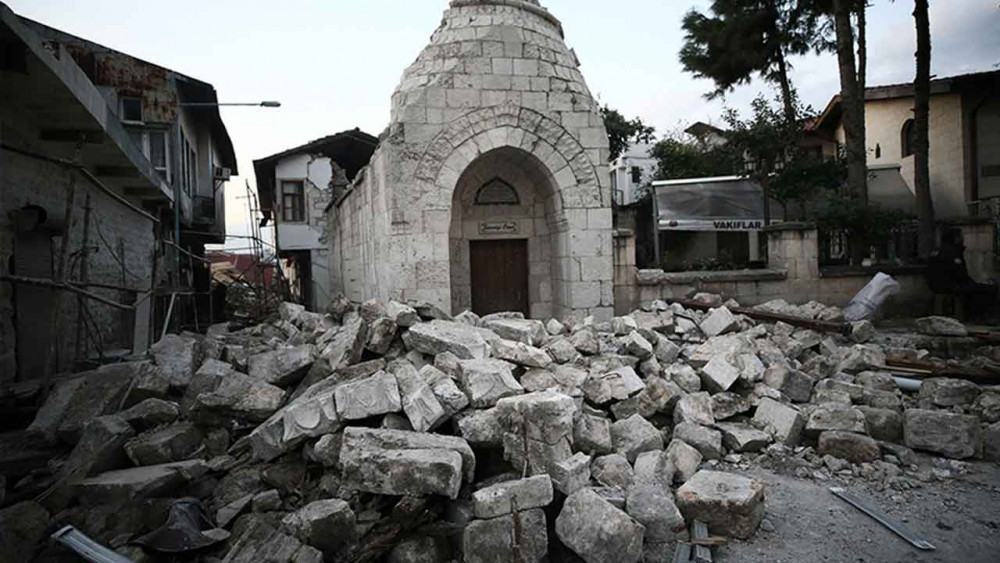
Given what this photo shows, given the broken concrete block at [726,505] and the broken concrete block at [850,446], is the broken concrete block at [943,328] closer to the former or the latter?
the broken concrete block at [850,446]

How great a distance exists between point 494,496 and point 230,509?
1.86 meters

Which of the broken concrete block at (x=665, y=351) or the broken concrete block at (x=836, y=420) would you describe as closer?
the broken concrete block at (x=836, y=420)

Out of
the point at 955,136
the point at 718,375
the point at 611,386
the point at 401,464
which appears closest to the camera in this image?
the point at 401,464

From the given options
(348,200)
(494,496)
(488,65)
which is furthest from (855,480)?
(348,200)

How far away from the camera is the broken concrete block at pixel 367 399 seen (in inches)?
144

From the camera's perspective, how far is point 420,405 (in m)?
3.63

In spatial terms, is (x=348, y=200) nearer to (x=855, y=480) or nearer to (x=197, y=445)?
(x=197, y=445)

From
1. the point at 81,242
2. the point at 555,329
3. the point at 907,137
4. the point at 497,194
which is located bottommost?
the point at 555,329

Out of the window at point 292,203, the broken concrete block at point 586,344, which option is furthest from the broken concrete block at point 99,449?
the window at point 292,203

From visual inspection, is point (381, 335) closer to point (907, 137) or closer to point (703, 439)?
point (703, 439)

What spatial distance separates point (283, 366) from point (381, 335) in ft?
3.15

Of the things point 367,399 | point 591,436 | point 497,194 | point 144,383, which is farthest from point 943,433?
point 144,383

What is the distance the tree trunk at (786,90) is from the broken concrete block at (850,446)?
483 inches

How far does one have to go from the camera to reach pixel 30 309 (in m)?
5.07
